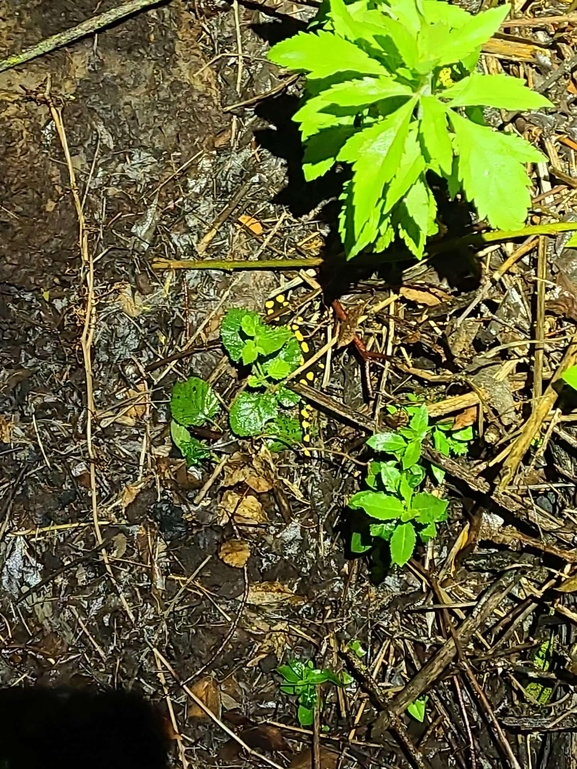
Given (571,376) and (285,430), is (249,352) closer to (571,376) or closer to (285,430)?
(285,430)

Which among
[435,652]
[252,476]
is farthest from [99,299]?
[435,652]

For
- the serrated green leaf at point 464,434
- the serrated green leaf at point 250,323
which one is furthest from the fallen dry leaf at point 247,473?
the serrated green leaf at point 464,434

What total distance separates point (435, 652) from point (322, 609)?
0.40 metres

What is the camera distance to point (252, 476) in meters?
2.43

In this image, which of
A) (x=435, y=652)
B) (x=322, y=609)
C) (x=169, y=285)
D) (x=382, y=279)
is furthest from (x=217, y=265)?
(x=435, y=652)

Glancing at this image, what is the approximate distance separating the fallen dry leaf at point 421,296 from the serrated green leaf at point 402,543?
2.39 ft

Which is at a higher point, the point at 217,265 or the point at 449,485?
the point at 217,265

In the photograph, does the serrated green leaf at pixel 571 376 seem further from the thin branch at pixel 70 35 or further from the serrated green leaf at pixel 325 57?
the thin branch at pixel 70 35

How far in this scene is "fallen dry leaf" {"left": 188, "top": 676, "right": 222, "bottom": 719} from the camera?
2.41 m

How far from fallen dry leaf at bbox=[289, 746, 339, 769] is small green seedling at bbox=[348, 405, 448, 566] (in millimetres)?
708

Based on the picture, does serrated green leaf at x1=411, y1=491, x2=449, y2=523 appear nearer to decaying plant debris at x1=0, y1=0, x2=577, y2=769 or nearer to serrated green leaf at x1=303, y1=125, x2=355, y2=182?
decaying plant debris at x1=0, y1=0, x2=577, y2=769

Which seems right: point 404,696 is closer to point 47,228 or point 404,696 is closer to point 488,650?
point 488,650

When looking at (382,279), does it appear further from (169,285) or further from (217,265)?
(169,285)

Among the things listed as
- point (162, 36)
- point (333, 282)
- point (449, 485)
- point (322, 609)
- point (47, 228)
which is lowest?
point (322, 609)
